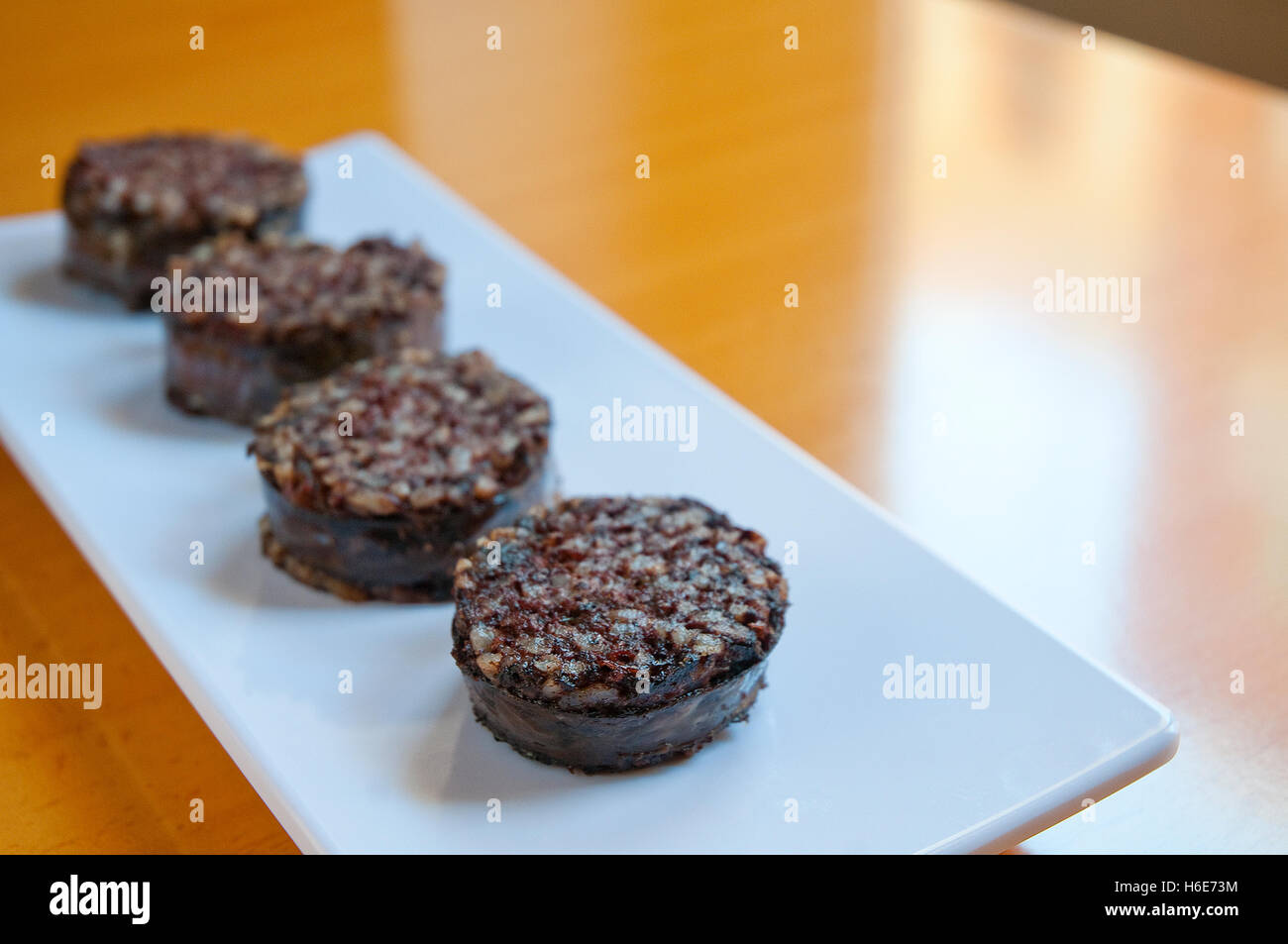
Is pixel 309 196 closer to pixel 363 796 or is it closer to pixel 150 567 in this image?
pixel 150 567

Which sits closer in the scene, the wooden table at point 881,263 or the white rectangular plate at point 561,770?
the white rectangular plate at point 561,770

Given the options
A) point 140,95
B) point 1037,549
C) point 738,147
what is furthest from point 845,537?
point 140,95

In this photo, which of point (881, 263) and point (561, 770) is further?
point (881, 263)

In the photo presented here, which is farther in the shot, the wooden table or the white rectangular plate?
the wooden table
